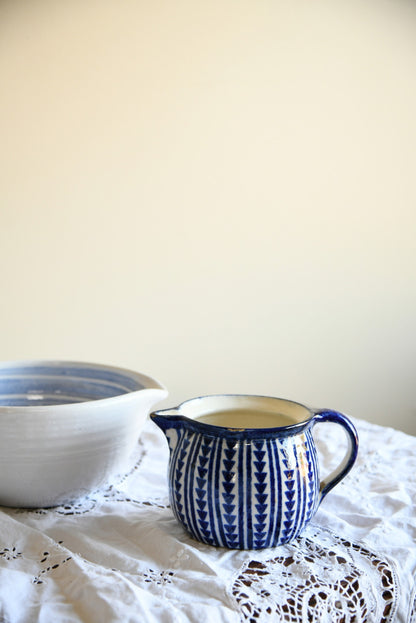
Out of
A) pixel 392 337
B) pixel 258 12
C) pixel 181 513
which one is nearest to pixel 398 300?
pixel 392 337

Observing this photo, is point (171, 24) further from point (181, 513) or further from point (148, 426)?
point (181, 513)

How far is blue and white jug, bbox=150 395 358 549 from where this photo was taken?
481mm

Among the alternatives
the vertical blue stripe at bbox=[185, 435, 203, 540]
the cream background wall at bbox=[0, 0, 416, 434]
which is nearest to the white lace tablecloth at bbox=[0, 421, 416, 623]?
the vertical blue stripe at bbox=[185, 435, 203, 540]

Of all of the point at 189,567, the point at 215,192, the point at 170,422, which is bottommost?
the point at 189,567

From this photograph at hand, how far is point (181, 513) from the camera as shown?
0.51m

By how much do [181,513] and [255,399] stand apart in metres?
0.14

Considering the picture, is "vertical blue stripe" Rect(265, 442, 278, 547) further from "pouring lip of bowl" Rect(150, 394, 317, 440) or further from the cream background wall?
the cream background wall

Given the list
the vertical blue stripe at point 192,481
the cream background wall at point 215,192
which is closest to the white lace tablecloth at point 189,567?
the vertical blue stripe at point 192,481

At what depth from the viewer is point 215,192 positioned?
1.42 m

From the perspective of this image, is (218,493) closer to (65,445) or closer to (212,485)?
(212,485)

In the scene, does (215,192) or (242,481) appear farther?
(215,192)

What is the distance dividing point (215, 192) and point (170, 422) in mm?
975

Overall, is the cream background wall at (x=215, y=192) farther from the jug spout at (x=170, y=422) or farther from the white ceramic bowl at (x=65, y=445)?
the jug spout at (x=170, y=422)

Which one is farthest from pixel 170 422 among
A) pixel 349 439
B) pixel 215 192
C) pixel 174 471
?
pixel 215 192
